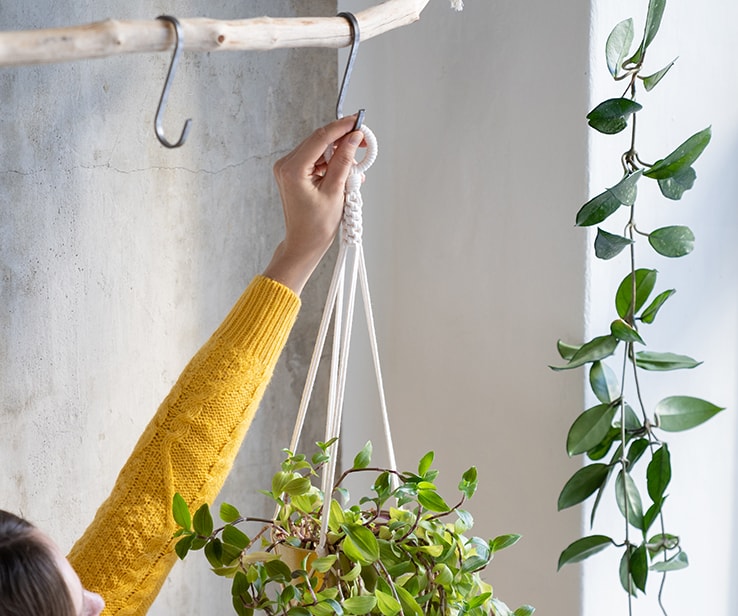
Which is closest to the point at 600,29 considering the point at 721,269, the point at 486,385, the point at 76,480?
the point at 721,269

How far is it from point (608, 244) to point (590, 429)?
225mm

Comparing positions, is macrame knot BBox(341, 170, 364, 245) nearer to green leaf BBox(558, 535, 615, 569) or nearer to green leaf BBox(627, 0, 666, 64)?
green leaf BBox(627, 0, 666, 64)

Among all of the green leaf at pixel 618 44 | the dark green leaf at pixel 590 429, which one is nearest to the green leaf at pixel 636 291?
the dark green leaf at pixel 590 429

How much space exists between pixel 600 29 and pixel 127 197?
670mm

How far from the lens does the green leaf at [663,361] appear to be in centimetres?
103

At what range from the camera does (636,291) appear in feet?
3.34

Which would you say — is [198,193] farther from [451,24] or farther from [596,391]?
[596,391]

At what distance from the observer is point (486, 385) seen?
1250 mm

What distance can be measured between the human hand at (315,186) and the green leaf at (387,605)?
0.39m

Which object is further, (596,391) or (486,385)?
(486,385)

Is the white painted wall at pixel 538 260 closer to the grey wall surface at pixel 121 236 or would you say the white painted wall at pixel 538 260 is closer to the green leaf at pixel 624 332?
the green leaf at pixel 624 332

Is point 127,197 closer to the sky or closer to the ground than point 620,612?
closer to the sky

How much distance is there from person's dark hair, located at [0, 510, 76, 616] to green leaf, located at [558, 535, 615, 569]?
1.88ft

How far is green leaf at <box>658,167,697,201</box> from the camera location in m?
0.96
